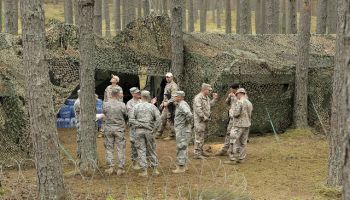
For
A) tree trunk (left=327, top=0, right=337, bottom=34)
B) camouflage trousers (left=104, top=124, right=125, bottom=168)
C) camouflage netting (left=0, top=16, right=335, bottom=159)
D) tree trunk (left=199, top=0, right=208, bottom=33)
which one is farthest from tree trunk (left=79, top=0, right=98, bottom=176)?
tree trunk (left=199, top=0, right=208, bottom=33)

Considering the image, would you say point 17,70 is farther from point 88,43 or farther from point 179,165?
point 179,165

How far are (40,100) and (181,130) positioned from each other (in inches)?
150

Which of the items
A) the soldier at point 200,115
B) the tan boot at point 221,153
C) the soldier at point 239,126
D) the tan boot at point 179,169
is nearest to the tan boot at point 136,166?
the tan boot at point 179,169

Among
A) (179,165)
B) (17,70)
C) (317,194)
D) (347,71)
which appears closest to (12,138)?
(17,70)

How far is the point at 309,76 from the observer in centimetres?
1505

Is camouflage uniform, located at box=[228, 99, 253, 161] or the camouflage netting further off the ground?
the camouflage netting

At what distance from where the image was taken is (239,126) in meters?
10.8

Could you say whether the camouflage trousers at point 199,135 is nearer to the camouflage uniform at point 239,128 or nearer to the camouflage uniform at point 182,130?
the camouflage uniform at point 239,128

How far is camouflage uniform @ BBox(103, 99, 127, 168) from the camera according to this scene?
9.76 meters

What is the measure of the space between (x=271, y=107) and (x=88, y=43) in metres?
6.82

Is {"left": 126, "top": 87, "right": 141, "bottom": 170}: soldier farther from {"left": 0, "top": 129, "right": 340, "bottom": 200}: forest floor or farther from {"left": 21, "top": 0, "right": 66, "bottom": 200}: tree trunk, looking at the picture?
{"left": 21, "top": 0, "right": 66, "bottom": 200}: tree trunk

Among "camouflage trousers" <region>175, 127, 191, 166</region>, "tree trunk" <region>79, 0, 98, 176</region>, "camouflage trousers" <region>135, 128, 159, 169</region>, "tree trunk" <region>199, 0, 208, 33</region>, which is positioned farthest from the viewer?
"tree trunk" <region>199, 0, 208, 33</region>

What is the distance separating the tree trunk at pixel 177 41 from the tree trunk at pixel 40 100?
6.94m

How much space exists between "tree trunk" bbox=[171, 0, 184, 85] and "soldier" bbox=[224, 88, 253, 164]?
3372 mm
